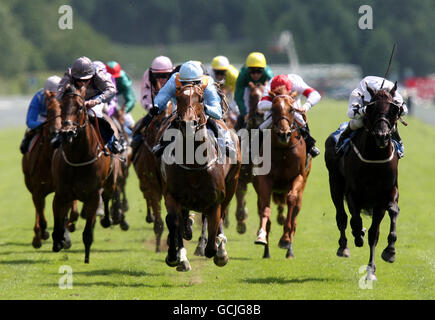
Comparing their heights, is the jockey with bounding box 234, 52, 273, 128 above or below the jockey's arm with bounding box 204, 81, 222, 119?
above

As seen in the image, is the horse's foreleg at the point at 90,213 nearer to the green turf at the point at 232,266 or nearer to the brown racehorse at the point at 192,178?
the green turf at the point at 232,266

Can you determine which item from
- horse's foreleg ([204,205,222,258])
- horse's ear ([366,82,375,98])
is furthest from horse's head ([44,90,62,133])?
horse's ear ([366,82,375,98])

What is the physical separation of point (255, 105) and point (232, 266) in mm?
2441

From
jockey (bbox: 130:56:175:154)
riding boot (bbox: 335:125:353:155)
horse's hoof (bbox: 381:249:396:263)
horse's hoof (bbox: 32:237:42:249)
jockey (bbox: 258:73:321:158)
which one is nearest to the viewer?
horse's hoof (bbox: 381:249:396:263)

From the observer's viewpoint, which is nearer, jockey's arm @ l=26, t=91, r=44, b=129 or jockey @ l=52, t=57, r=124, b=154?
jockey @ l=52, t=57, r=124, b=154

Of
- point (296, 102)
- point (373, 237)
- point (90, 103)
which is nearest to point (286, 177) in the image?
point (296, 102)

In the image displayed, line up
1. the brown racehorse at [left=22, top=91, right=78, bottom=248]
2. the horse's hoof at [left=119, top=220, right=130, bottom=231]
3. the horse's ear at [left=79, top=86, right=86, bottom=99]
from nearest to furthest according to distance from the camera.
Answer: the horse's ear at [left=79, top=86, right=86, bottom=99] → the brown racehorse at [left=22, top=91, right=78, bottom=248] → the horse's hoof at [left=119, top=220, right=130, bottom=231]

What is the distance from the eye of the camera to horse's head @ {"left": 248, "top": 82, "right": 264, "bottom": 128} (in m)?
12.2

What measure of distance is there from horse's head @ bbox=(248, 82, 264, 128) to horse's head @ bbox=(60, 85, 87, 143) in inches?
110

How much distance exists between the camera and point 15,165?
26.8 m

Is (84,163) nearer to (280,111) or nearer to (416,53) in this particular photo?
(280,111)

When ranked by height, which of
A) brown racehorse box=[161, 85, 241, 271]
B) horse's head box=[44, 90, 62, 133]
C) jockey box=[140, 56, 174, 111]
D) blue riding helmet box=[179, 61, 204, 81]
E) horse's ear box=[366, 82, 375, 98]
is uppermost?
jockey box=[140, 56, 174, 111]

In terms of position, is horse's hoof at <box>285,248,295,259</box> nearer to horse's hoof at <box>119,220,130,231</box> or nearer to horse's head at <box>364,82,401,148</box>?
horse's head at <box>364,82,401,148</box>
